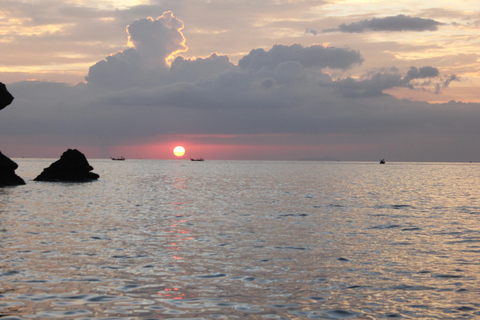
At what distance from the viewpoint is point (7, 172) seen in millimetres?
65938

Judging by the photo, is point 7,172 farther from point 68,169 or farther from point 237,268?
point 237,268

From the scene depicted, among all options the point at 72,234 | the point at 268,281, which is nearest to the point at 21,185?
the point at 72,234

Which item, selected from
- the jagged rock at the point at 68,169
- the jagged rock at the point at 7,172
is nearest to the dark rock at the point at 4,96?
the jagged rock at the point at 7,172

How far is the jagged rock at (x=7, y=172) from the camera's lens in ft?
203

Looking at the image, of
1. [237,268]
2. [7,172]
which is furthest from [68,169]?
[237,268]

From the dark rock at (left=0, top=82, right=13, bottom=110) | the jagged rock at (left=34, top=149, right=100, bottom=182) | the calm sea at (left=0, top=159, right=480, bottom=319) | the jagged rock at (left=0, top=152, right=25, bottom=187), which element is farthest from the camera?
the jagged rock at (left=34, top=149, right=100, bottom=182)

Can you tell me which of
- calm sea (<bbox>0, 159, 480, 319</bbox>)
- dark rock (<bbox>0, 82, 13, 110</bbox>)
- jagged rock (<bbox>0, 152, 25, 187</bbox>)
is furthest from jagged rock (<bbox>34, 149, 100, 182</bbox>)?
calm sea (<bbox>0, 159, 480, 319</bbox>)

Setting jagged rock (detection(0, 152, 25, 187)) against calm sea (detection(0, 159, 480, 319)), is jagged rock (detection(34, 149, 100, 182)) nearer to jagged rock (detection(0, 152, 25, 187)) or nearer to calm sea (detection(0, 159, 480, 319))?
jagged rock (detection(0, 152, 25, 187))

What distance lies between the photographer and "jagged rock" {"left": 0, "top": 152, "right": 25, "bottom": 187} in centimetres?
6175

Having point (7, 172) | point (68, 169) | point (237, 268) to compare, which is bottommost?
point (237, 268)

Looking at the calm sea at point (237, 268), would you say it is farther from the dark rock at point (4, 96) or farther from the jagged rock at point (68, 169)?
the jagged rock at point (68, 169)

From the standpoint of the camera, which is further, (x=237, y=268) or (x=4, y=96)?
(x=4, y=96)

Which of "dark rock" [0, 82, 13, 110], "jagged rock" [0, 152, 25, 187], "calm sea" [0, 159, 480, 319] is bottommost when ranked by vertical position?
"calm sea" [0, 159, 480, 319]

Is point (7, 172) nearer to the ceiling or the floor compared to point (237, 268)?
nearer to the ceiling
